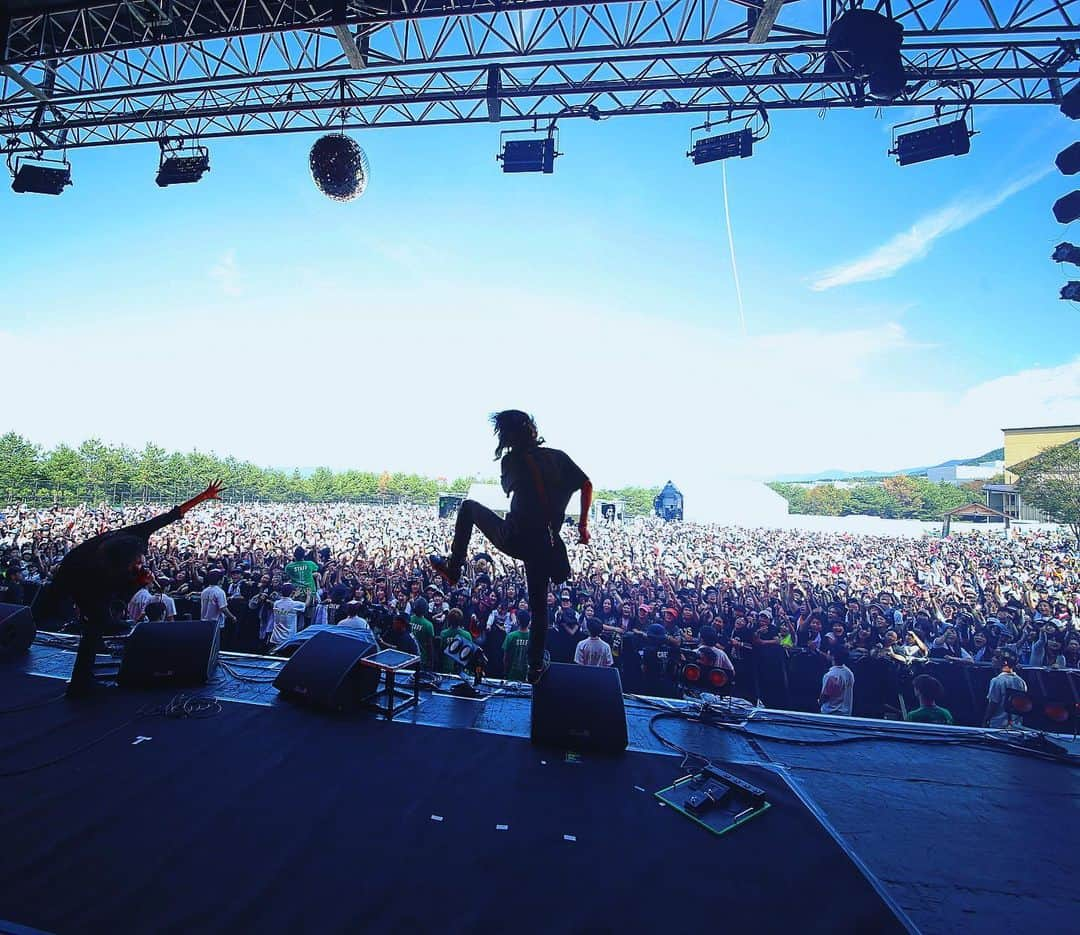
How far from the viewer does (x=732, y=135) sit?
20.6ft

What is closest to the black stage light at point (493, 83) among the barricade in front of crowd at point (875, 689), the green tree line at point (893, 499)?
the barricade in front of crowd at point (875, 689)

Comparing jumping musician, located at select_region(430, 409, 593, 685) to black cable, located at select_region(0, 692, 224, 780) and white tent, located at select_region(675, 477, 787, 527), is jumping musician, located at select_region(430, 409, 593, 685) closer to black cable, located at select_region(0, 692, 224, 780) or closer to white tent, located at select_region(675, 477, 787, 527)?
black cable, located at select_region(0, 692, 224, 780)

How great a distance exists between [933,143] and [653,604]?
712 centimetres

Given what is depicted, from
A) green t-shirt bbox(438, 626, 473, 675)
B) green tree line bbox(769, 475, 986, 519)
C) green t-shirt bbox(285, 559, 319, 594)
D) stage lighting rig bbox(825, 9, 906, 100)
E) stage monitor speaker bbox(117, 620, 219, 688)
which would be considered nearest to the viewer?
stage monitor speaker bbox(117, 620, 219, 688)

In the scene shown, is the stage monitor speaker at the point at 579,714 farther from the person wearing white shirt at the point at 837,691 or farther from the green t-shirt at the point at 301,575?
the green t-shirt at the point at 301,575

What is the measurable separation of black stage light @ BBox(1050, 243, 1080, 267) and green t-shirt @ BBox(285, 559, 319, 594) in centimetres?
1016

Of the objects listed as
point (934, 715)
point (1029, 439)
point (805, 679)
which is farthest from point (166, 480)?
point (1029, 439)

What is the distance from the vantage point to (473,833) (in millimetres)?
2107

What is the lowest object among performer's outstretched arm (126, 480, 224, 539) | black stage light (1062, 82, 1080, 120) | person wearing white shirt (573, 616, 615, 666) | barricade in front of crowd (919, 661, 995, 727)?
barricade in front of crowd (919, 661, 995, 727)

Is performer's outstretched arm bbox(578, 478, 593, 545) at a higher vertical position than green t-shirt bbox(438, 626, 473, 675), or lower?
higher

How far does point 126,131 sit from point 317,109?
312cm

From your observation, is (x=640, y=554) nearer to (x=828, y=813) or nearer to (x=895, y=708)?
(x=895, y=708)

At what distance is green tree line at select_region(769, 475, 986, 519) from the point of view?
43500mm

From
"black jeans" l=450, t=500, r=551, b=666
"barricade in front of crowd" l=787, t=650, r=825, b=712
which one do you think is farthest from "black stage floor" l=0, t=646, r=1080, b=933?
"barricade in front of crowd" l=787, t=650, r=825, b=712
